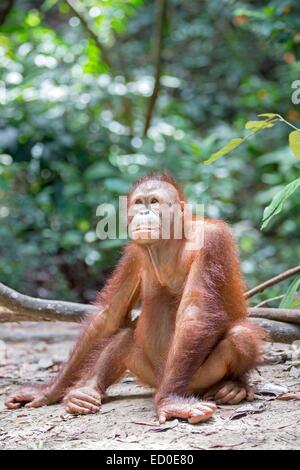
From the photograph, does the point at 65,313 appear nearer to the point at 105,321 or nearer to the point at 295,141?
the point at 105,321

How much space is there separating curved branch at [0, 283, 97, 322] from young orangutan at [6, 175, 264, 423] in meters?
0.48

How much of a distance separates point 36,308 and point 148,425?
61.8 inches

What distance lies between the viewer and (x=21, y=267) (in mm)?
8227

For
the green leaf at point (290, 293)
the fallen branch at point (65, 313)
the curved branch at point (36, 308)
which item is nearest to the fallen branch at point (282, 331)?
the fallen branch at point (65, 313)

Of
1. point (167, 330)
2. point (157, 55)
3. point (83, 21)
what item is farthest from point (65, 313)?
point (83, 21)

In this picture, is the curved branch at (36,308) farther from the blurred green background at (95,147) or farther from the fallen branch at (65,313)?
the blurred green background at (95,147)

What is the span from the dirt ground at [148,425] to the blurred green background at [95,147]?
252 cm

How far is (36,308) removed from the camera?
454cm
